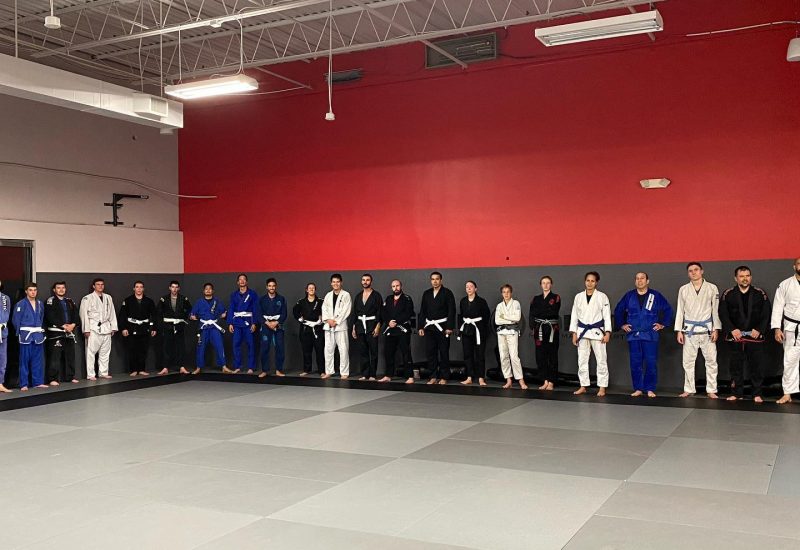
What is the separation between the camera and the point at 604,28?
20.9 ft

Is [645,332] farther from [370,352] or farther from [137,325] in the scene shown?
[137,325]

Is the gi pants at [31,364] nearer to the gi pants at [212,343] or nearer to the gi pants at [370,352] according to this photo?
the gi pants at [212,343]

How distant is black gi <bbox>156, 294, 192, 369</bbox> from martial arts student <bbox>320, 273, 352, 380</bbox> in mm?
2297

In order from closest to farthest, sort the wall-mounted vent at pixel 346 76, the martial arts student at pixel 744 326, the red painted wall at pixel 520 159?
the martial arts student at pixel 744 326 → the red painted wall at pixel 520 159 → the wall-mounted vent at pixel 346 76

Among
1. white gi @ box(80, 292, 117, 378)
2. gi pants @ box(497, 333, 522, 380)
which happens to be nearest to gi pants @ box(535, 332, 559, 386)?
gi pants @ box(497, 333, 522, 380)

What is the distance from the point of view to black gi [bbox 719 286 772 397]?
289 inches

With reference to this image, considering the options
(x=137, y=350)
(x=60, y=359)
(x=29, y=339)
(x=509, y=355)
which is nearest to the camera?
(x=509, y=355)

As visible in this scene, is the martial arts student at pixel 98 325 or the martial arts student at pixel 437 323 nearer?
the martial arts student at pixel 437 323

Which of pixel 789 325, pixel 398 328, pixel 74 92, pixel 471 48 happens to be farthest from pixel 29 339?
pixel 789 325

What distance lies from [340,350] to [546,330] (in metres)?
2.78

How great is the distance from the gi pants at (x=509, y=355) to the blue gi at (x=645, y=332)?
49.6 inches

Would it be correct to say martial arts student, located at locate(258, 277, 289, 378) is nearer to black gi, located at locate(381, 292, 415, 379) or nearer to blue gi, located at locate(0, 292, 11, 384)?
black gi, located at locate(381, 292, 415, 379)

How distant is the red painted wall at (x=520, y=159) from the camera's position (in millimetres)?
7965

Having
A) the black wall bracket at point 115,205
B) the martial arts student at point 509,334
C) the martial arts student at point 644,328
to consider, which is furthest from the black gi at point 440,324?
the black wall bracket at point 115,205
